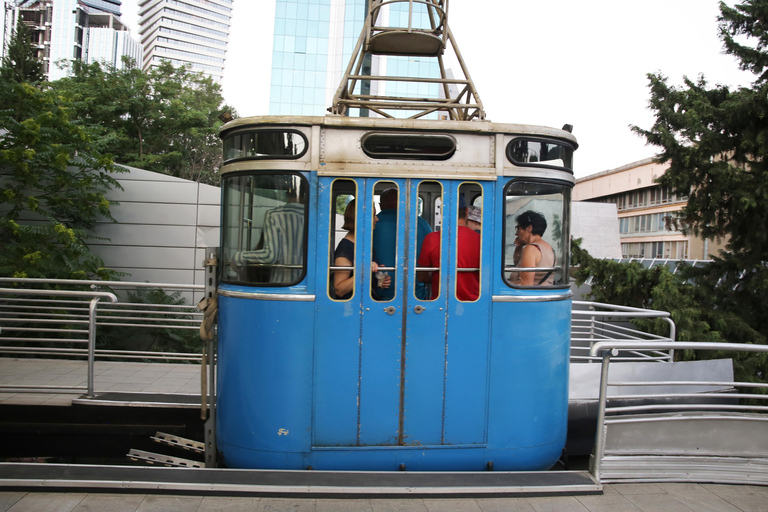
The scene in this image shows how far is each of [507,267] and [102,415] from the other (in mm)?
4496

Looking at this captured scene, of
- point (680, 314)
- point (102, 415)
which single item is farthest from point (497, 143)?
point (680, 314)

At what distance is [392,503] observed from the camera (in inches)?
134

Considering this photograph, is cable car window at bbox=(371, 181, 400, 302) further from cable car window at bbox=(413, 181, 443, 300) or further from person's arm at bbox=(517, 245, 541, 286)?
person's arm at bbox=(517, 245, 541, 286)

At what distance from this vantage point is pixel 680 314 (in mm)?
9672

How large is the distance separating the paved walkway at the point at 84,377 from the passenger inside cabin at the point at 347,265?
3107mm

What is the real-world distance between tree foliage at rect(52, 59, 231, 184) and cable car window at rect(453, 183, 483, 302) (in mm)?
18271

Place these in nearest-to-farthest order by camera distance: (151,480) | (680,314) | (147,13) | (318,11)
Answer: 1. (151,480)
2. (680,314)
3. (318,11)
4. (147,13)

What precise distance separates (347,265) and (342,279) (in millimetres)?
Result: 111

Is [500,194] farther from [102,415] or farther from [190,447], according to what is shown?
[102,415]

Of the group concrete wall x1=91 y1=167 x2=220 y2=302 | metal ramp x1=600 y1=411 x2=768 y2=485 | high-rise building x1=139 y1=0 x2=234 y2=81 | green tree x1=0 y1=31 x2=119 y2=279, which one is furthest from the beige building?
high-rise building x1=139 y1=0 x2=234 y2=81

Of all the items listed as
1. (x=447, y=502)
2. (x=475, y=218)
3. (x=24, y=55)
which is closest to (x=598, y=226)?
(x=24, y=55)

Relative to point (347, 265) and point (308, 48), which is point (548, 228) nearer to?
point (347, 265)

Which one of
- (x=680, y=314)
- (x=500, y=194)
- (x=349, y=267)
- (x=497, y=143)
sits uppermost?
(x=497, y=143)

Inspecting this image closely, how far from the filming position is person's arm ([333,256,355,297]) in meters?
3.94
